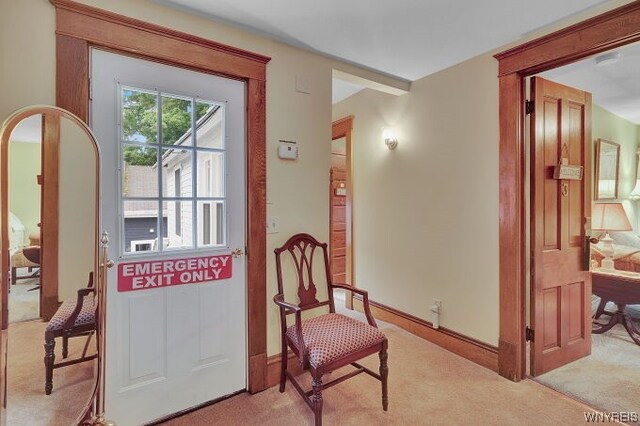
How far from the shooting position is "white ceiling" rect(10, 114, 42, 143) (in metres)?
1.15

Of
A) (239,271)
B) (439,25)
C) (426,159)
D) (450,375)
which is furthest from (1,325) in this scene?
(426,159)

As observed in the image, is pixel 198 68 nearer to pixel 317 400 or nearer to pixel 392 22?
pixel 392 22

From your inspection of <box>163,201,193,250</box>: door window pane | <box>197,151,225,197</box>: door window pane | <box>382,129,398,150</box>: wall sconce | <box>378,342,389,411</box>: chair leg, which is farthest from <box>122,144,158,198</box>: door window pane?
<box>382,129,398,150</box>: wall sconce

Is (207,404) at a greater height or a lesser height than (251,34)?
lesser

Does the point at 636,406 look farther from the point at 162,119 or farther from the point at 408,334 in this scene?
the point at 162,119

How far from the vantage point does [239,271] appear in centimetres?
206

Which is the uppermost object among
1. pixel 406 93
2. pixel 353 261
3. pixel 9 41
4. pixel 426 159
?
pixel 406 93

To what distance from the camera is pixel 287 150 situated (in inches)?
86.0

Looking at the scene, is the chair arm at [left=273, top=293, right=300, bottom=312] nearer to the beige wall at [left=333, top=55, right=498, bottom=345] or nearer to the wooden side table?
the beige wall at [left=333, top=55, right=498, bottom=345]

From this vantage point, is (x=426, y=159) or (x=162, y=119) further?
(x=426, y=159)

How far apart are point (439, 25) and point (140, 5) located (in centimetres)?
180

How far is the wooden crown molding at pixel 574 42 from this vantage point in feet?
5.40

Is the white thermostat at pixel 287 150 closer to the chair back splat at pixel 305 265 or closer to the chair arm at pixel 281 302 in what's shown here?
the chair back splat at pixel 305 265

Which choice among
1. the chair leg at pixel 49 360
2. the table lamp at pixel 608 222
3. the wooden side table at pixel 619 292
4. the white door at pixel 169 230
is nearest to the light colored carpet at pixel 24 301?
the chair leg at pixel 49 360
